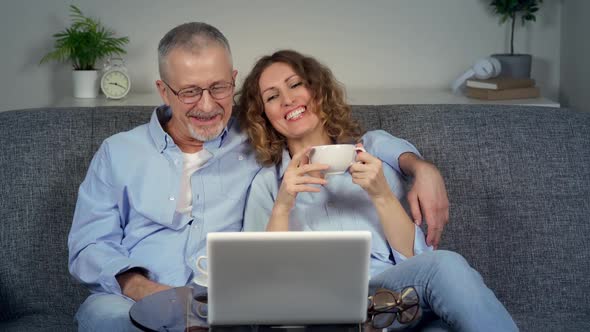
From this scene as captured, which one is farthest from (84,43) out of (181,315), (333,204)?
(181,315)

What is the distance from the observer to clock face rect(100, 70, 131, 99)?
319 centimetres

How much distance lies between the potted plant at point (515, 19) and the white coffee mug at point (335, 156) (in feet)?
5.48

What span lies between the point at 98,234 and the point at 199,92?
45 cm

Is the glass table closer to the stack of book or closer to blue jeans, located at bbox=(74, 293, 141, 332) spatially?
blue jeans, located at bbox=(74, 293, 141, 332)

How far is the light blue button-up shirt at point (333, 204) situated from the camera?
7.02ft

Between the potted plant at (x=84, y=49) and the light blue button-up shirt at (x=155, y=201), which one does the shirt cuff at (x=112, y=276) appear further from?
the potted plant at (x=84, y=49)

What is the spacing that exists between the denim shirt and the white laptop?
69 centimetres

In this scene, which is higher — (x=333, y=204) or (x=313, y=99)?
(x=313, y=99)

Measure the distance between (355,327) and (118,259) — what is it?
787 millimetres

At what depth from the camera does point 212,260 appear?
138 cm

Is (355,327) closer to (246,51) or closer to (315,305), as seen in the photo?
(315,305)

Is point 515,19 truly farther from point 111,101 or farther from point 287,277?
point 287,277

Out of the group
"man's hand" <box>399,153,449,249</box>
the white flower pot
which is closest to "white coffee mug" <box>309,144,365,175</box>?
"man's hand" <box>399,153,449,249</box>

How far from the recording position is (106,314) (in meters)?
1.81
